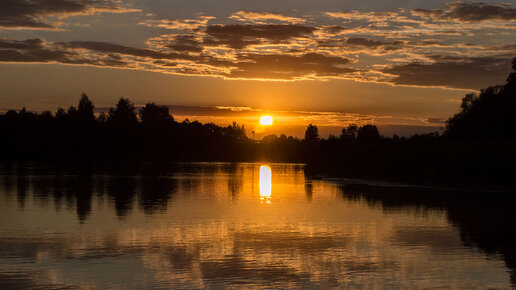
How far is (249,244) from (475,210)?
20.0m

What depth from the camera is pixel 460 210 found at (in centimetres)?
3688

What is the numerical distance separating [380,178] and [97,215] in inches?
1958

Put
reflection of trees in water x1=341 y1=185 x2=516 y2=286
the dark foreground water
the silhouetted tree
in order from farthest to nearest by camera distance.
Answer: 1. the silhouetted tree
2. reflection of trees in water x1=341 y1=185 x2=516 y2=286
3. the dark foreground water

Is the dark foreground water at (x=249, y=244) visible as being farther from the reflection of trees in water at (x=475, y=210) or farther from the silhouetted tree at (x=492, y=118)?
the silhouetted tree at (x=492, y=118)

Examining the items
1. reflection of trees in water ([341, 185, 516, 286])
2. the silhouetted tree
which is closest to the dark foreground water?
reflection of trees in water ([341, 185, 516, 286])

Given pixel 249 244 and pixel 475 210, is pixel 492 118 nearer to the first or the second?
pixel 475 210

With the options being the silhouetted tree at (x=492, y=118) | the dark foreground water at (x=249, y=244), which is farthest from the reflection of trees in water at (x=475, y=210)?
the silhouetted tree at (x=492, y=118)

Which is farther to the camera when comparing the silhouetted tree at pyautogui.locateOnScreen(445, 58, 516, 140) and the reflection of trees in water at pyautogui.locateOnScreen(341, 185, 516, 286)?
the silhouetted tree at pyautogui.locateOnScreen(445, 58, 516, 140)

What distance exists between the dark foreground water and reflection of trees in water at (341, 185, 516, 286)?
0.38ft

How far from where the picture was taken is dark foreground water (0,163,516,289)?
16906 mm

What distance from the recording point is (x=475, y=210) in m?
36.8

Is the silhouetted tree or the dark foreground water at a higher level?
the silhouetted tree

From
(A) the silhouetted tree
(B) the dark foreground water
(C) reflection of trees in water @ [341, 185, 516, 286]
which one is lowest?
(C) reflection of trees in water @ [341, 185, 516, 286]

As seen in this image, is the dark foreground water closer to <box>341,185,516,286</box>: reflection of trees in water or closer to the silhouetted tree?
<box>341,185,516,286</box>: reflection of trees in water
